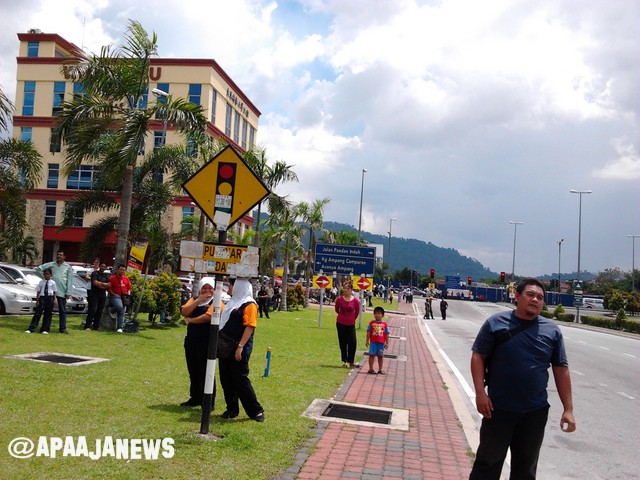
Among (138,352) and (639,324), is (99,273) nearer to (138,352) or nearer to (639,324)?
(138,352)

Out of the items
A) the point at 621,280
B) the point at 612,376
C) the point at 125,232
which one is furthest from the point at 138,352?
the point at 621,280

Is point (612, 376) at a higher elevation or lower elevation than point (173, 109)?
lower

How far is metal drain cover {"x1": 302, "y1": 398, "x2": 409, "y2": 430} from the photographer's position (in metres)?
8.08

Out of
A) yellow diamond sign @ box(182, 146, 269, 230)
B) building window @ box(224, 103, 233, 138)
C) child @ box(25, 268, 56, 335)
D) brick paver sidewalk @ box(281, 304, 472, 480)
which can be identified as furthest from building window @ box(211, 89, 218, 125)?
yellow diamond sign @ box(182, 146, 269, 230)

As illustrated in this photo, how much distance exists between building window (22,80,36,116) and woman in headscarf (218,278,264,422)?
50424 mm

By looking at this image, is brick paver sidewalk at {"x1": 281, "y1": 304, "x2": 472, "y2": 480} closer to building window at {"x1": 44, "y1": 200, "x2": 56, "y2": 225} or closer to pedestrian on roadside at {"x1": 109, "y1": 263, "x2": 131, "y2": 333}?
pedestrian on roadside at {"x1": 109, "y1": 263, "x2": 131, "y2": 333}

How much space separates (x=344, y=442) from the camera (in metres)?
6.96

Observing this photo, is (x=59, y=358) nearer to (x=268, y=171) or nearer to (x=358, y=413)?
(x=358, y=413)

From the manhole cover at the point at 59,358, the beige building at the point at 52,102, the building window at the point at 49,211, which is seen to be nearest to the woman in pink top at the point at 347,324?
the manhole cover at the point at 59,358

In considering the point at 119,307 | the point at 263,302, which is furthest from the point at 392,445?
the point at 263,302

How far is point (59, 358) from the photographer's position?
10875 mm

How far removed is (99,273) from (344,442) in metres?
10.9

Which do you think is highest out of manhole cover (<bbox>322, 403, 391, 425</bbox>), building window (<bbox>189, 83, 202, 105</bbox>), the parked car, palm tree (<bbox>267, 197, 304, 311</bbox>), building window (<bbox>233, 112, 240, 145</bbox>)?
building window (<bbox>189, 83, 202, 105</bbox>)

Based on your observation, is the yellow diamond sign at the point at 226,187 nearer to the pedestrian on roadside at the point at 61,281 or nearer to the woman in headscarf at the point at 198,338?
the woman in headscarf at the point at 198,338
